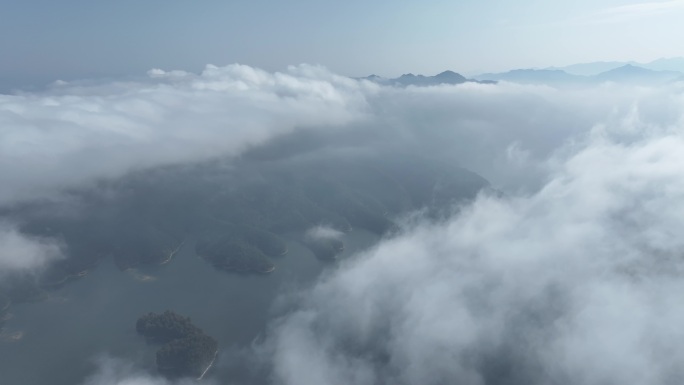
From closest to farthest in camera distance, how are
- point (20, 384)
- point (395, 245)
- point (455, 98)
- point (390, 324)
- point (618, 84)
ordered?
point (20, 384) < point (390, 324) < point (395, 245) < point (455, 98) < point (618, 84)

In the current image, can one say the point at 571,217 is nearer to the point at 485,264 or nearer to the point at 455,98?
the point at 485,264

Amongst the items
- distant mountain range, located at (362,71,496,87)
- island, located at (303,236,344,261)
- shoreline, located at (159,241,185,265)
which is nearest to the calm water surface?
shoreline, located at (159,241,185,265)

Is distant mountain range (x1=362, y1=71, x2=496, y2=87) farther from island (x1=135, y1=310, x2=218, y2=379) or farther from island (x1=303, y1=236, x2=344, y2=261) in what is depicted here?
island (x1=135, y1=310, x2=218, y2=379)

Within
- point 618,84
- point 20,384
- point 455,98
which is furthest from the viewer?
point 618,84

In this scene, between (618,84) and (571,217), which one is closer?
(571,217)

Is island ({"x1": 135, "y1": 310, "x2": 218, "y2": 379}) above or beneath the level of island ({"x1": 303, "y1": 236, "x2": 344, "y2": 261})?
above

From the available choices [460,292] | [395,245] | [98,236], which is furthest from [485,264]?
[98,236]

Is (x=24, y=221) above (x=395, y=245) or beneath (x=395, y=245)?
above

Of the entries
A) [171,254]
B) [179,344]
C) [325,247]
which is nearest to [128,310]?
[179,344]
